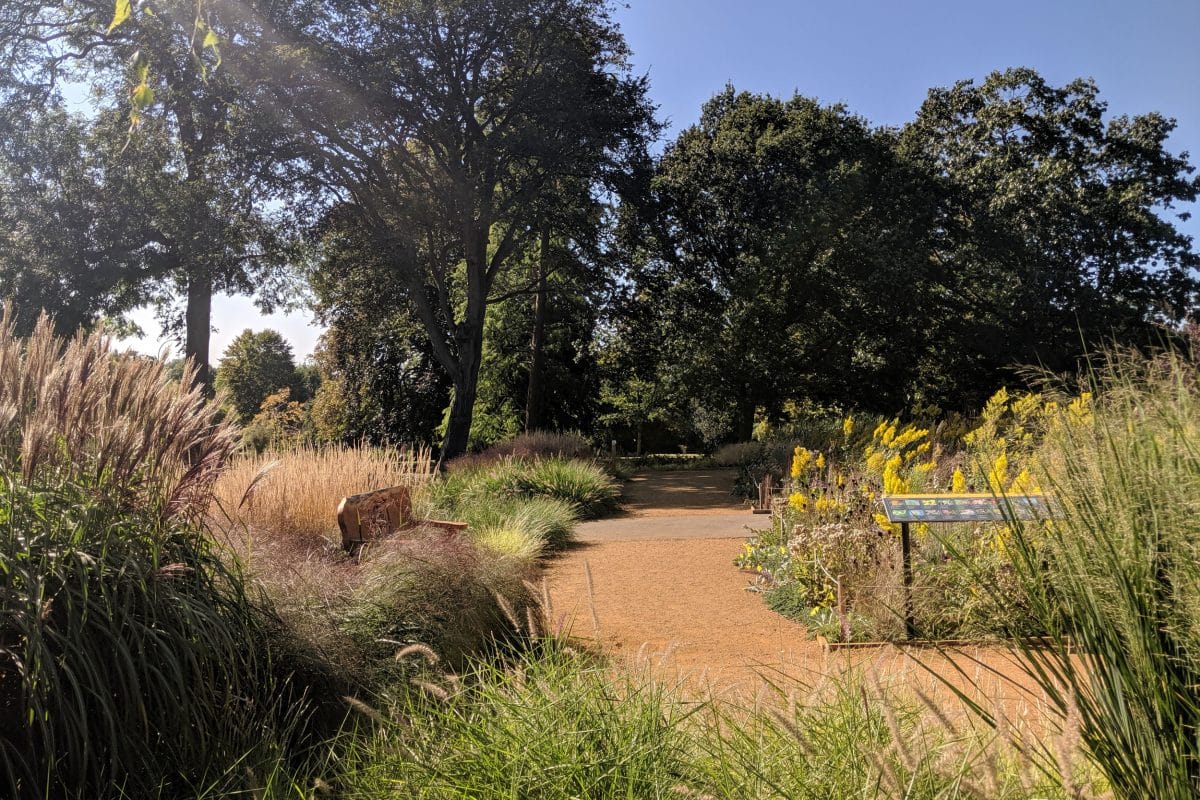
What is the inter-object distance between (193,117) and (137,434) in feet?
54.9

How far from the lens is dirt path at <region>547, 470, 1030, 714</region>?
4004 millimetres

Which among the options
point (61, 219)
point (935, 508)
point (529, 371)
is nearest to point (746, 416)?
point (529, 371)

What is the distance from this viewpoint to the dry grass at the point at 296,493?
19.4ft

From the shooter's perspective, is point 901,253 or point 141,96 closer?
point 141,96

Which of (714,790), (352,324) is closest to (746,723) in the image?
(714,790)

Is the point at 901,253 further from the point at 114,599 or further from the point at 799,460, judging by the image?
the point at 114,599

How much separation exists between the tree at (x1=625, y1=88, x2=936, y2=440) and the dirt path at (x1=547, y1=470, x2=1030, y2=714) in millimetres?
10748

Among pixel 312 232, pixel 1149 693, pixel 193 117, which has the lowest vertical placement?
pixel 1149 693

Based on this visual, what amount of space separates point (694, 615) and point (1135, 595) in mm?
4481

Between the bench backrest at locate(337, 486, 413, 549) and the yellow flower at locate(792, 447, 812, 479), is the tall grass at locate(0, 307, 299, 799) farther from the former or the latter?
the yellow flower at locate(792, 447, 812, 479)

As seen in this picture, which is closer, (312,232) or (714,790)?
(714,790)

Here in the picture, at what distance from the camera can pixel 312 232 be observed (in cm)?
1870

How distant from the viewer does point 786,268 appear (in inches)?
862

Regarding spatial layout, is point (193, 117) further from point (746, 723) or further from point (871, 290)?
point (746, 723)
